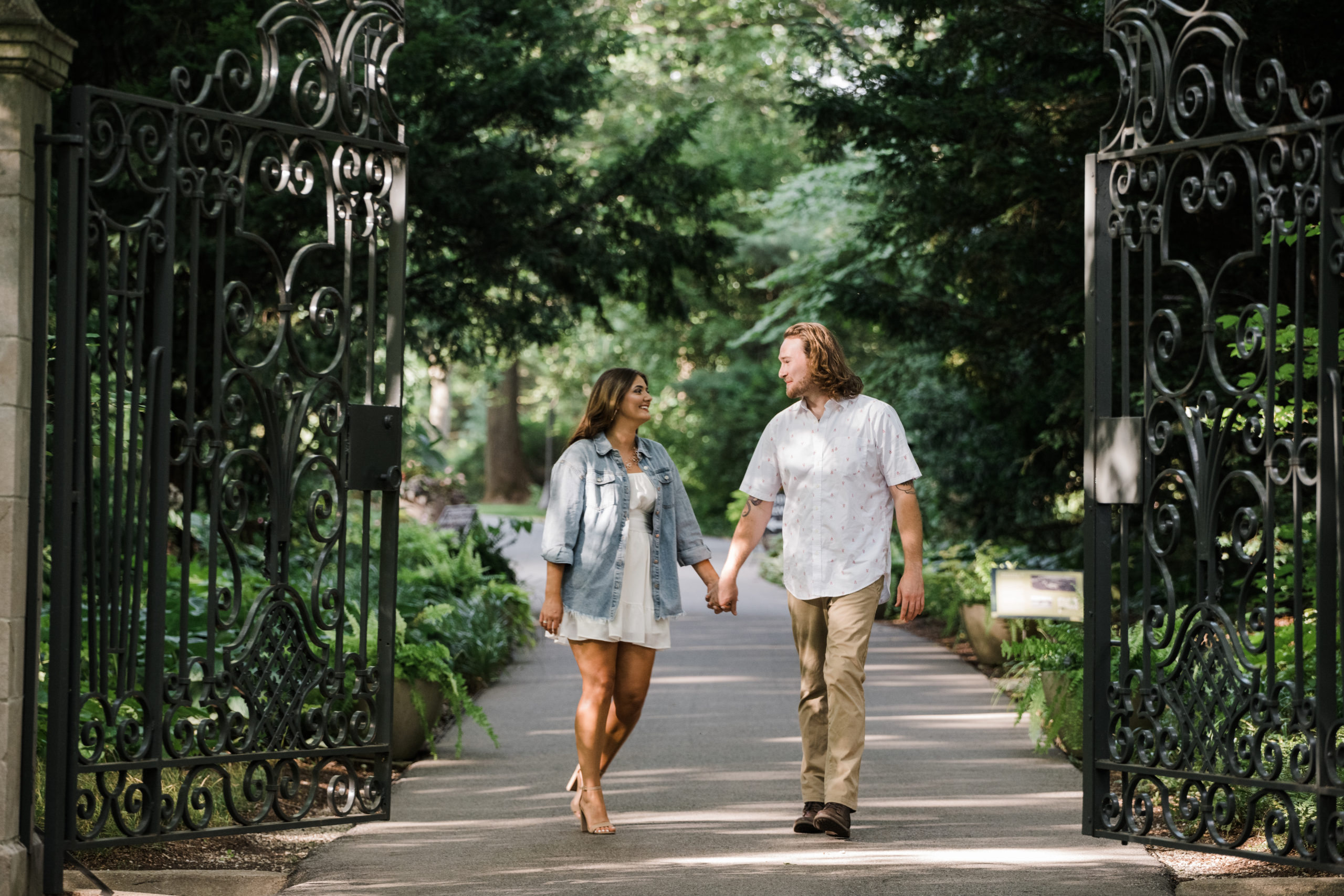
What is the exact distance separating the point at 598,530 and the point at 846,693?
1.20 metres

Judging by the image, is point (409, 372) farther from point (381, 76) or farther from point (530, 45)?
point (381, 76)

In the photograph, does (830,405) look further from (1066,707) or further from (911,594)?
(1066,707)

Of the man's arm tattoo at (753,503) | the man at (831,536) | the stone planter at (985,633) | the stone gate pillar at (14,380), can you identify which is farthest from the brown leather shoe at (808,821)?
the stone planter at (985,633)

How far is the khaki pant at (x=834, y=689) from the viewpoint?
5.33 metres

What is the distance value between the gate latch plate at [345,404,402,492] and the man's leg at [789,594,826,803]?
1.74 metres

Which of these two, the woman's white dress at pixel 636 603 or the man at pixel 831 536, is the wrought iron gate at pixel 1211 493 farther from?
the woman's white dress at pixel 636 603

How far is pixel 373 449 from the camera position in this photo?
5246mm

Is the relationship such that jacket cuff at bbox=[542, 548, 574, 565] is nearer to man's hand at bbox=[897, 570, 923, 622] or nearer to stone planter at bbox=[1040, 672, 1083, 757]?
man's hand at bbox=[897, 570, 923, 622]

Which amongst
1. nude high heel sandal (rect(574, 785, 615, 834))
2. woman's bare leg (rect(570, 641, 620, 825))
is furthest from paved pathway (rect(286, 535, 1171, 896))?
woman's bare leg (rect(570, 641, 620, 825))

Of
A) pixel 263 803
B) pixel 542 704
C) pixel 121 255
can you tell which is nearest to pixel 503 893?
pixel 263 803

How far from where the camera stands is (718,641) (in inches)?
490

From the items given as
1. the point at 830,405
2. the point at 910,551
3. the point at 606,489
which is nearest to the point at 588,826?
the point at 606,489

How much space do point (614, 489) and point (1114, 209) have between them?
89.4 inches

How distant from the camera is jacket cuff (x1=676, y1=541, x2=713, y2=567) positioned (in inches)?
228
